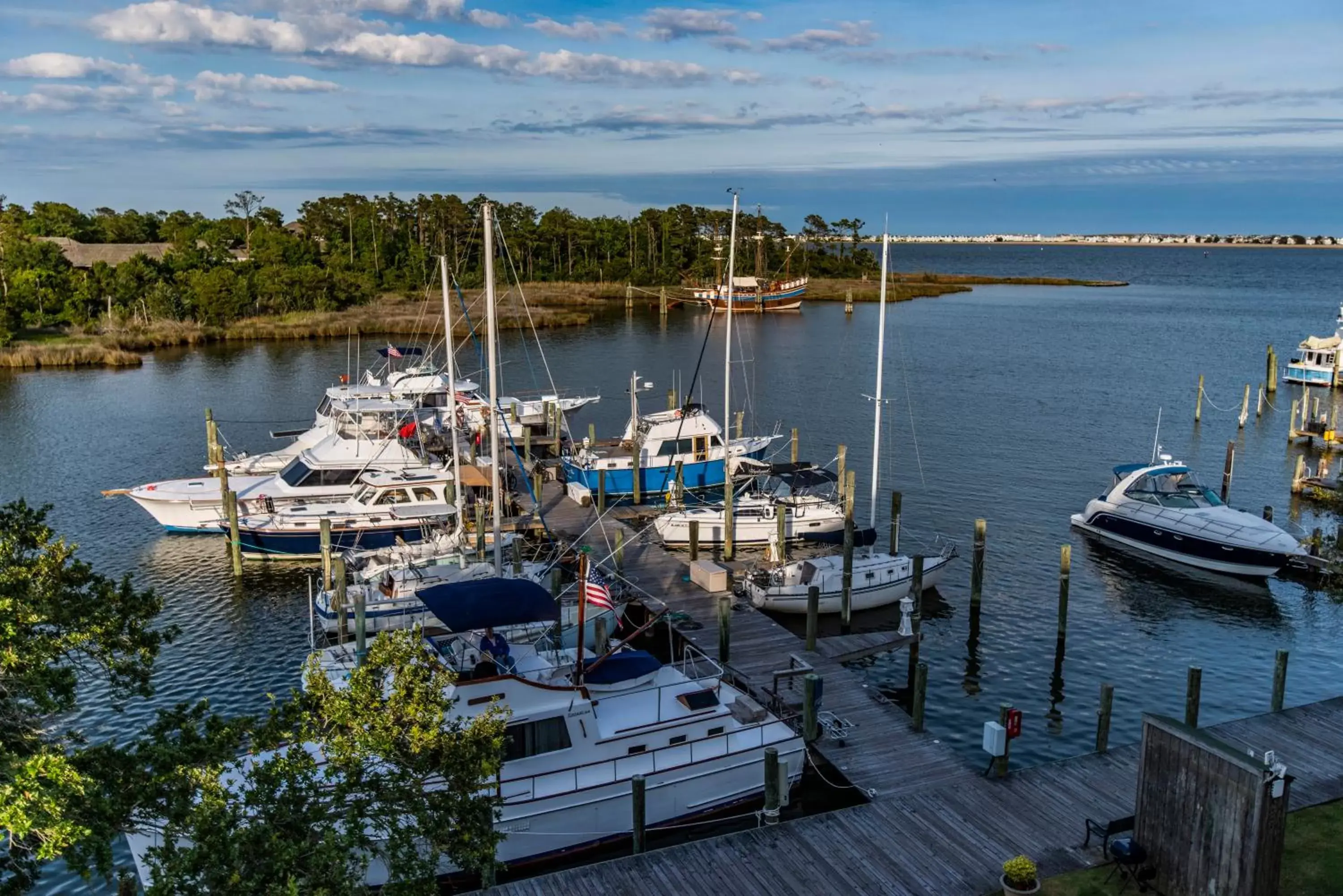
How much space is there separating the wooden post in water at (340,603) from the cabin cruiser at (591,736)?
18.8 ft

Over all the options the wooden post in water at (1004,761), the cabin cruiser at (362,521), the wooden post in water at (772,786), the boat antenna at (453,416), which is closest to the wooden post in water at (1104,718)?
the wooden post in water at (1004,761)

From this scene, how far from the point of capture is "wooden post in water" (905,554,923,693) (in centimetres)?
2552

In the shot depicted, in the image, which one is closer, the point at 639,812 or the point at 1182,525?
the point at 639,812

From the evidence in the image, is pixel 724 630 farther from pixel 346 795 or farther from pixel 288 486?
pixel 288 486

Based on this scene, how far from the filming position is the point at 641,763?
18906mm

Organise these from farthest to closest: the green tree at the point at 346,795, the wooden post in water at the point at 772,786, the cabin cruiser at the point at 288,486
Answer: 1. the cabin cruiser at the point at 288,486
2. the wooden post in water at the point at 772,786
3. the green tree at the point at 346,795

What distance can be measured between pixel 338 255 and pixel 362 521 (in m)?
95.1

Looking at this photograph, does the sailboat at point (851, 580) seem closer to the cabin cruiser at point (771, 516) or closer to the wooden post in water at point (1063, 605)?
the cabin cruiser at point (771, 516)

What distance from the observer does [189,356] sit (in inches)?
3201

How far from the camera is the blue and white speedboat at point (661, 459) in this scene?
39844mm

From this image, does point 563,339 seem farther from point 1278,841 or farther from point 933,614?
point 1278,841

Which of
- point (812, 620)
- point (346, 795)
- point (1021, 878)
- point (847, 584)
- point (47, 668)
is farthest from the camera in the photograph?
point (847, 584)

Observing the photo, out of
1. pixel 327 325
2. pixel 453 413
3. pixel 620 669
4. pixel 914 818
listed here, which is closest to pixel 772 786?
pixel 914 818

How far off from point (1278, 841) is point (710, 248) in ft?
448
